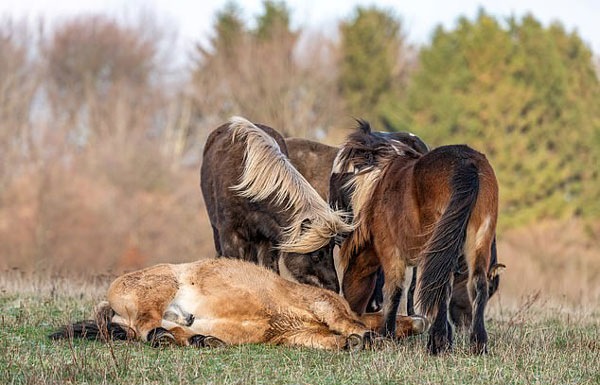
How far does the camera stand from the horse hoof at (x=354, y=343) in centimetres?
586

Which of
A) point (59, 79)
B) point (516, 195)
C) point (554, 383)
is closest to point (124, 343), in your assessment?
point (554, 383)

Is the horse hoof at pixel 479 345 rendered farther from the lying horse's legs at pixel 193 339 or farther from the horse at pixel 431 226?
the lying horse's legs at pixel 193 339

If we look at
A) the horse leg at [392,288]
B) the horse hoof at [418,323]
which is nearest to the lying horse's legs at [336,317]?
the horse leg at [392,288]

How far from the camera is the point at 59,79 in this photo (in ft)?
146

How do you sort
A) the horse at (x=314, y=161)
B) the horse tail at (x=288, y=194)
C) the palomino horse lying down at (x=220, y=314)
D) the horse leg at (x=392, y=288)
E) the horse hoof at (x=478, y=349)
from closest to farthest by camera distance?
the horse hoof at (x=478, y=349) → the palomino horse lying down at (x=220, y=314) → the horse leg at (x=392, y=288) → the horse tail at (x=288, y=194) → the horse at (x=314, y=161)

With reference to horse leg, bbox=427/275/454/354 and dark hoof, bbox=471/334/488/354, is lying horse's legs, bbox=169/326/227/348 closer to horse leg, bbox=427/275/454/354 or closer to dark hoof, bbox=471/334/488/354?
horse leg, bbox=427/275/454/354

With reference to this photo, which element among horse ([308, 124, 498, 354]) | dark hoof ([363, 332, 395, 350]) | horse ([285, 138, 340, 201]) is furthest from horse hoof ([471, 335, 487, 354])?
horse ([285, 138, 340, 201])

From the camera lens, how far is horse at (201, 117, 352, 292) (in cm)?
696

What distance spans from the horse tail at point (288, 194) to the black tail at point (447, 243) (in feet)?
4.31

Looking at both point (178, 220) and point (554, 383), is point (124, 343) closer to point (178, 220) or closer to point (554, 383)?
point (554, 383)

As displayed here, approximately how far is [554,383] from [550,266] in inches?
1005

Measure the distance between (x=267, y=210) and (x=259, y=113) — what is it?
2999cm

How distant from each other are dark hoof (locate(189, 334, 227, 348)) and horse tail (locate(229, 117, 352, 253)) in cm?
124

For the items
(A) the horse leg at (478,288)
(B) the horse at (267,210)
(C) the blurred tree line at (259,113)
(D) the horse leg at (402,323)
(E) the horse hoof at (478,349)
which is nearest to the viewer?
(A) the horse leg at (478,288)
